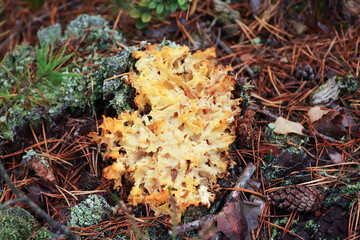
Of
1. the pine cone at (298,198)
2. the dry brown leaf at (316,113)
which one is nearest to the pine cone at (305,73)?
the dry brown leaf at (316,113)

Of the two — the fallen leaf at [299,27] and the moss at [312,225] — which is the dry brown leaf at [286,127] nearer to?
the moss at [312,225]

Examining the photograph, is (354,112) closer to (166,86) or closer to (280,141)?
(280,141)

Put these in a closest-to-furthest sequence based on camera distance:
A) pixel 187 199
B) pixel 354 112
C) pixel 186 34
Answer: pixel 187 199 → pixel 354 112 → pixel 186 34

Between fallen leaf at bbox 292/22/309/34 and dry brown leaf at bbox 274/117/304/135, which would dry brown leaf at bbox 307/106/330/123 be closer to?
dry brown leaf at bbox 274/117/304/135

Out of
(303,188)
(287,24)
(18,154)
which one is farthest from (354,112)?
(18,154)

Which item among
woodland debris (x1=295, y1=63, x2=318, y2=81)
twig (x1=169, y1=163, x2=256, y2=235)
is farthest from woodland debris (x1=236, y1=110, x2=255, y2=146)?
woodland debris (x1=295, y1=63, x2=318, y2=81)
